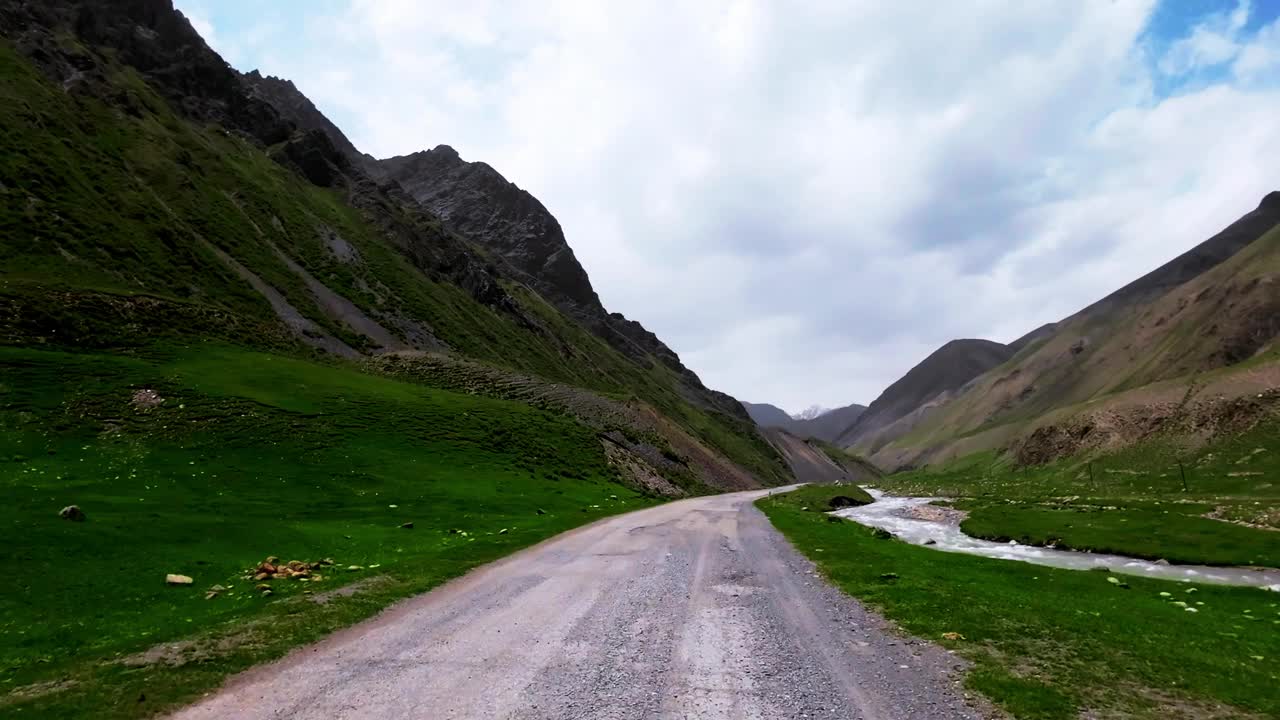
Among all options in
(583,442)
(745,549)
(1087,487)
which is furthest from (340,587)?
(1087,487)

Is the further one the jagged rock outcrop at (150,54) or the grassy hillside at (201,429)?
the jagged rock outcrop at (150,54)

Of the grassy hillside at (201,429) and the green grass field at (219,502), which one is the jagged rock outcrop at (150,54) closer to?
the grassy hillside at (201,429)

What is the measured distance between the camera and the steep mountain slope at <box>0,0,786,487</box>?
65125 millimetres

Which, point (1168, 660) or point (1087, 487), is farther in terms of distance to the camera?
point (1087, 487)

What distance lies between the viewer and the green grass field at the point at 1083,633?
1084 centimetres

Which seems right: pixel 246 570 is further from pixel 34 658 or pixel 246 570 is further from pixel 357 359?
pixel 357 359

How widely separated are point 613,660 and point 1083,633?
12.1 m

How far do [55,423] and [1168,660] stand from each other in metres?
54.6

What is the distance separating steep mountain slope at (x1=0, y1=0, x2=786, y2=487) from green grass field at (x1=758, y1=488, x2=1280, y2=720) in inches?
2562

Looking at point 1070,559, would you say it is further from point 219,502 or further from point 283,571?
point 219,502

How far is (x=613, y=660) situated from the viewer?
1314 centimetres

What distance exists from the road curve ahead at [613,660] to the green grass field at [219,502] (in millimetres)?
1888

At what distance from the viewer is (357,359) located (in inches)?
3703

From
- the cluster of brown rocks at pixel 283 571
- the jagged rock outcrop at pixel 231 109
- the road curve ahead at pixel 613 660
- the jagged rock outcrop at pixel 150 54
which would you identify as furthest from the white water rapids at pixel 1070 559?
the jagged rock outcrop at pixel 150 54
